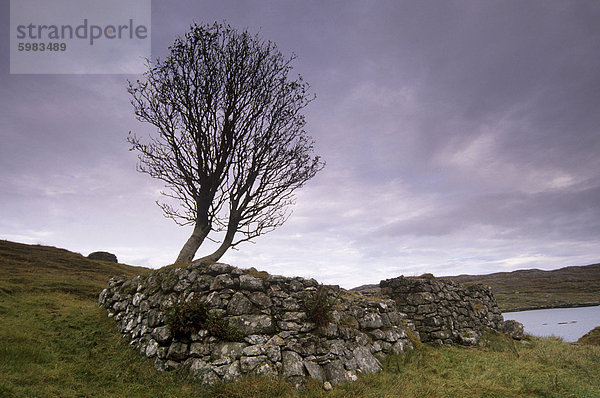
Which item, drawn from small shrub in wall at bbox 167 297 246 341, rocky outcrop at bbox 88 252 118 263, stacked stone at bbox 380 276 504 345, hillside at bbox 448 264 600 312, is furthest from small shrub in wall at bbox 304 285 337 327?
rocky outcrop at bbox 88 252 118 263

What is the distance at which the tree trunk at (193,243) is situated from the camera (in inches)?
500

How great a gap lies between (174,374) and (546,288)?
235 feet

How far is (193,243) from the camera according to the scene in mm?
13188

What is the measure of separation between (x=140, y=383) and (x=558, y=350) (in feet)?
53.6

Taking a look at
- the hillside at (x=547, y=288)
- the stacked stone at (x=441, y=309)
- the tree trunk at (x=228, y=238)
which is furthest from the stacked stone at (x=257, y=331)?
the hillside at (x=547, y=288)

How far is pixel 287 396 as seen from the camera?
706cm

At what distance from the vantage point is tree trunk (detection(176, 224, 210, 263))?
12703 mm

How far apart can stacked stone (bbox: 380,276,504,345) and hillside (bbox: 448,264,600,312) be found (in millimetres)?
18977

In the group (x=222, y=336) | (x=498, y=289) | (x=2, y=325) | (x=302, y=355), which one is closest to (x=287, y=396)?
(x=302, y=355)

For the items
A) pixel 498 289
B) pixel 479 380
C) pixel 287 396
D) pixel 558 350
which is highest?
pixel 287 396

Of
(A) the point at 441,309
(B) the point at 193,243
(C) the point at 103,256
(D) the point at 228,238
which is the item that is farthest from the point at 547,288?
(C) the point at 103,256

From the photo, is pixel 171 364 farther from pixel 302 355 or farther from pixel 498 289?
pixel 498 289

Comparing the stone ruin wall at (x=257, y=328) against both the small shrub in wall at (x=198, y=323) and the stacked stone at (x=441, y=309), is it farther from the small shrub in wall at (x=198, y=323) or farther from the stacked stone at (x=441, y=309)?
the stacked stone at (x=441, y=309)

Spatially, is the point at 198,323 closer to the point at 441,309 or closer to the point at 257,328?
the point at 257,328
